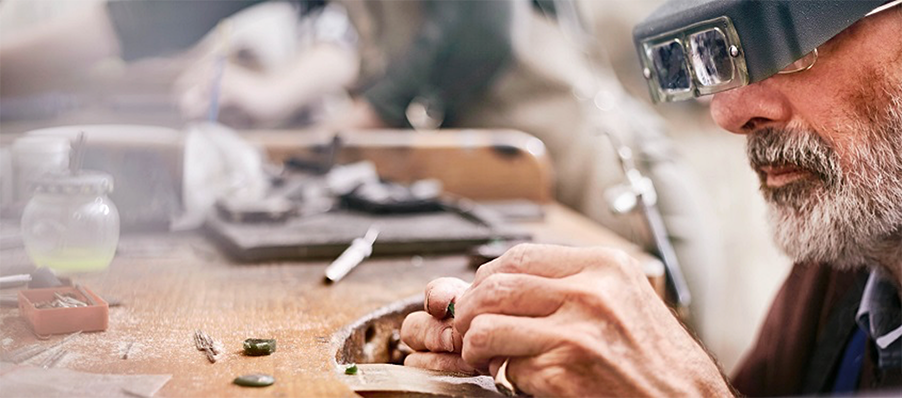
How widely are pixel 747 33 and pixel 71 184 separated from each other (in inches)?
34.8

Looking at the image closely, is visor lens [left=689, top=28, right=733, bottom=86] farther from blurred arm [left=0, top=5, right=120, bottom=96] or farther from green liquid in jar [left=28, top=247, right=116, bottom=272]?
blurred arm [left=0, top=5, right=120, bottom=96]

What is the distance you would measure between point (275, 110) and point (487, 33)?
2.99 ft

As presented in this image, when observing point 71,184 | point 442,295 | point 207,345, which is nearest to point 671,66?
point 442,295

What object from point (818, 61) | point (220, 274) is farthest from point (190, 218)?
point (818, 61)

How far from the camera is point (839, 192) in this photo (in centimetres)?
109

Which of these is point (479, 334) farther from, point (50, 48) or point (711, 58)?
point (50, 48)

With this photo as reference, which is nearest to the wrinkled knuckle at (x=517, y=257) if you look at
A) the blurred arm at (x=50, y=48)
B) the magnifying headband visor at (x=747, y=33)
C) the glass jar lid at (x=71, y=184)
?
the magnifying headband visor at (x=747, y=33)

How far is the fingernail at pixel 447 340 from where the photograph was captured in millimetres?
887

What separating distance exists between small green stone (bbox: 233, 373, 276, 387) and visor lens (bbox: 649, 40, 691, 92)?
2.30 feet

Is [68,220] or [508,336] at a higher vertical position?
[68,220]

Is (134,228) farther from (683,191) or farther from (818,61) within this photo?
(683,191)

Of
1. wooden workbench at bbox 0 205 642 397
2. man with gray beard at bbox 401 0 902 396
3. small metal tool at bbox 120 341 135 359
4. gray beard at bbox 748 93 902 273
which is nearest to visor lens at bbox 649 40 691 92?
man with gray beard at bbox 401 0 902 396

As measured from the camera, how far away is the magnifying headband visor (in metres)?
0.96

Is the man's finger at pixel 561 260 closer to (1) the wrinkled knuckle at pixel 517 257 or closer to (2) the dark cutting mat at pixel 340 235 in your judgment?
(1) the wrinkled knuckle at pixel 517 257
